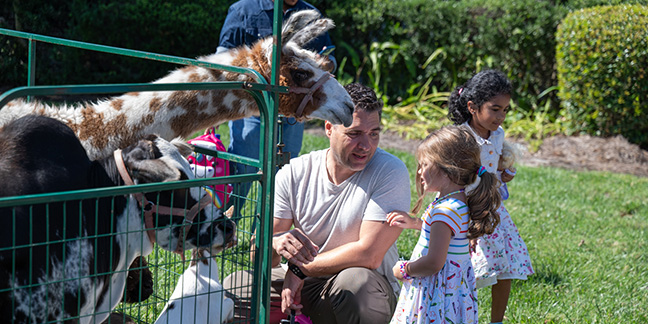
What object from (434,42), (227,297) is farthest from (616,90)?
(227,297)

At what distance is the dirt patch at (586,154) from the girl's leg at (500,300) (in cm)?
526

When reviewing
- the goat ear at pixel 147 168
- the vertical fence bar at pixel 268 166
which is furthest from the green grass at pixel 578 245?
the goat ear at pixel 147 168

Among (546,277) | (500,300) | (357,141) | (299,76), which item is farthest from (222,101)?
(546,277)

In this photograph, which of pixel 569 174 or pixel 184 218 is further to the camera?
pixel 569 174

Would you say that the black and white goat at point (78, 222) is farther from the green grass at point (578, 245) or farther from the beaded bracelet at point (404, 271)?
the green grass at point (578, 245)

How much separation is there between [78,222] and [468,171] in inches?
70.3

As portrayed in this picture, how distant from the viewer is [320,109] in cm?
352

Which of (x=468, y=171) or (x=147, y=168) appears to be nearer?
(x=147, y=168)

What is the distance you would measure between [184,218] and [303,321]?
126 centimetres

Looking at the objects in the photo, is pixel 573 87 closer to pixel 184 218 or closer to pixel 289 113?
pixel 289 113

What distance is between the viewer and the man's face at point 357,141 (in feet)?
11.3

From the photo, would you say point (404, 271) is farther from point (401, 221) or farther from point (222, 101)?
point (222, 101)

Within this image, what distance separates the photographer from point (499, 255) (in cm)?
392

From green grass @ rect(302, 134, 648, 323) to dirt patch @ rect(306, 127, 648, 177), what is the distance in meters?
0.56
